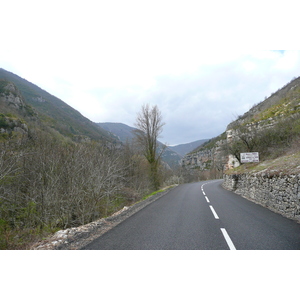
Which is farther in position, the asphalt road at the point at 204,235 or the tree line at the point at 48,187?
the tree line at the point at 48,187

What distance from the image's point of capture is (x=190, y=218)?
7.03 metres

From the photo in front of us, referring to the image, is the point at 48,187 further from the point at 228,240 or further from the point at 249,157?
the point at 249,157

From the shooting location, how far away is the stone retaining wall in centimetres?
680

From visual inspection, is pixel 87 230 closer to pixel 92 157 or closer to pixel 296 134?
pixel 92 157

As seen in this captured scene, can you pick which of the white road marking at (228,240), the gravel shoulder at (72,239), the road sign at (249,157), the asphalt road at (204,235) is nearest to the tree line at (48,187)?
the gravel shoulder at (72,239)

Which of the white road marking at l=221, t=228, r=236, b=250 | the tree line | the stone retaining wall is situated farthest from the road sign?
the white road marking at l=221, t=228, r=236, b=250

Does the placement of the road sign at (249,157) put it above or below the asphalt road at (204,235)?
above

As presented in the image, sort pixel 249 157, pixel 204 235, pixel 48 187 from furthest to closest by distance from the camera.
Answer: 1. pixel 249 157
2. pixel 48 187
3. pixel 204 235

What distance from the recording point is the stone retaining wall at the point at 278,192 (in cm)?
680

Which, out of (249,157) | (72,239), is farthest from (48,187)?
(249,157)

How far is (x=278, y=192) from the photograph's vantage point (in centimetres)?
816

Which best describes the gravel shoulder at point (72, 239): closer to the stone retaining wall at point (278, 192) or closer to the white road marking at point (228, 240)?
the white road marking at point (228, 240)

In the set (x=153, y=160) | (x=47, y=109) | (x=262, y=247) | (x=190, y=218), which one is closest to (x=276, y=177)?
(x=190, y=218)

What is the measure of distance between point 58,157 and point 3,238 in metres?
5.60
